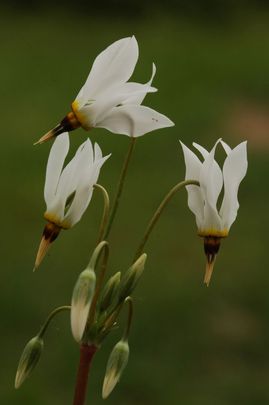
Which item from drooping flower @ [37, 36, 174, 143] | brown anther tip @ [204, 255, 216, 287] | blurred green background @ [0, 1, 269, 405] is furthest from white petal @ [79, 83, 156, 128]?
blurred green background @ [0, 1, 269, 405]

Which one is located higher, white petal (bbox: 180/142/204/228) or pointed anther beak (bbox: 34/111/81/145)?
pointed anther beak (bbox: 34/111/81/145)

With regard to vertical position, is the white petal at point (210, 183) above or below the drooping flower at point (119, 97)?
below

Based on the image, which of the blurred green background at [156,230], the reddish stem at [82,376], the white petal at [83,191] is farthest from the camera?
the blurred green background at [156,230]

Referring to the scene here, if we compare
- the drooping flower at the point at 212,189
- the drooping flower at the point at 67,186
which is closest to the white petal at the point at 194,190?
the drooping flower at the point at 212,189

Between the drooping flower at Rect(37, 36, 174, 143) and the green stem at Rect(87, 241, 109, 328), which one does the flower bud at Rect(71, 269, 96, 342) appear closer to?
the green stem at Rect(87, 241, 109, 328)

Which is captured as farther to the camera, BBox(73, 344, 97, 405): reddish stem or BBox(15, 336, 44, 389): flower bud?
BBox(15, 336, 44, 389): flower bud

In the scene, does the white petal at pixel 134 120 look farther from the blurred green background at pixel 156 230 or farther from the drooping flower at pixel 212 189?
the blurred green background at pixel 156 230

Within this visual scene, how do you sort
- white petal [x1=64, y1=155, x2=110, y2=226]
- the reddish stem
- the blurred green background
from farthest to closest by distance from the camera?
the blurred green background → white petal [x1=64, y1=155, x2=110, y2=226] → the reddish stem
